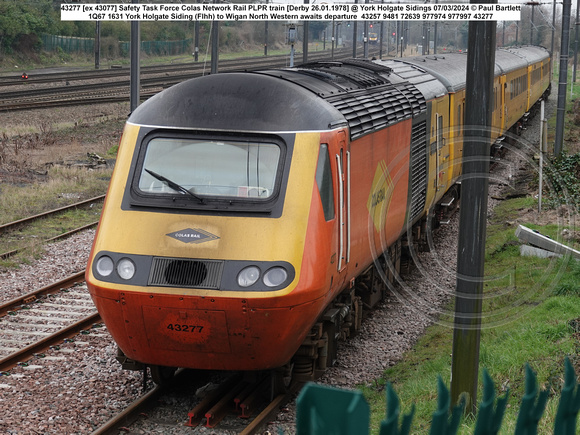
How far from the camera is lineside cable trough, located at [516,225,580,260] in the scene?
12852 millimetres

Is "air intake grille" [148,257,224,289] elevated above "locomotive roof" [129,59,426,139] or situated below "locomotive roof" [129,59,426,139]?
below

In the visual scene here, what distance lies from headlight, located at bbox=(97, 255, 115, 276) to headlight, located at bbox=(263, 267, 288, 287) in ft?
4.48

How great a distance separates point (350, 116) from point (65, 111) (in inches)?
1014

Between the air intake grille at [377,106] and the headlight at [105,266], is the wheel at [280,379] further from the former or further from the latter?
the air intake grille at [377,106]

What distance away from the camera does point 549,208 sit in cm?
1748

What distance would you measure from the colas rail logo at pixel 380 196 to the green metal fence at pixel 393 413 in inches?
243

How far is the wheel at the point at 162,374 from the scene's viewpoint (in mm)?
8029

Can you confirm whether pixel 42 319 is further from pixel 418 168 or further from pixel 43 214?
pixel 43 214

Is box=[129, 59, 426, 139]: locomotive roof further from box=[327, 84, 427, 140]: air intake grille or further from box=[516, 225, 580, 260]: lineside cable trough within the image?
box=[516, 225, 580, 260]: lineside cable trough

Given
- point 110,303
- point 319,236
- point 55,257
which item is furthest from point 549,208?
point 110,303

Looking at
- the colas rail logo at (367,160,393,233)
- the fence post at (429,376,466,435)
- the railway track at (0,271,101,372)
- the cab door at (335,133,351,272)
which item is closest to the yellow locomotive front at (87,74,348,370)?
the cab door at (335,133,351,272)

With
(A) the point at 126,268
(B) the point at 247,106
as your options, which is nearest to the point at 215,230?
(A) the point at 126,268

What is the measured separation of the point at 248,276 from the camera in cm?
705

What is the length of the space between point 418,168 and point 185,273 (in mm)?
6052
